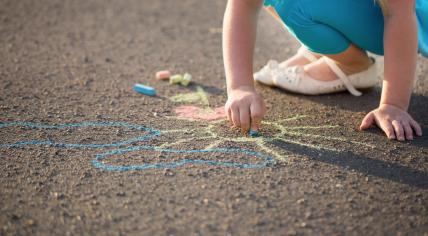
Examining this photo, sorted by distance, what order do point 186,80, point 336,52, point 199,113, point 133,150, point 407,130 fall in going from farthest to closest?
point 186,80
point 336,52
point 199,113
point 407,130
point 133,150

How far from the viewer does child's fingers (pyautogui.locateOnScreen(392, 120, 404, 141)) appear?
1.94 m

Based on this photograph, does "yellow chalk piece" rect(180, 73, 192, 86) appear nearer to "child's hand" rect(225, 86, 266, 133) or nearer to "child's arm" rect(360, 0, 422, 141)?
"child's hand" rect(225, 86, 266, 133)

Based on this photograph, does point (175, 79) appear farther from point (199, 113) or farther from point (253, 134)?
point (253, 134)

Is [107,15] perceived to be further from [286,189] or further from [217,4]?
[286,189]

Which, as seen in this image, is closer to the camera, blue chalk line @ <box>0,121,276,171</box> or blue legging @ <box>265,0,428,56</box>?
blue chalk line @ <box>0,121,276,171</box>

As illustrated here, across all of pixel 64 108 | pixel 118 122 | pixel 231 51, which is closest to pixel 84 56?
pixel 64 108

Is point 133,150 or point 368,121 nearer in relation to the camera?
point 133,150

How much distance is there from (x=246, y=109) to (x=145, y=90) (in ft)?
2.29

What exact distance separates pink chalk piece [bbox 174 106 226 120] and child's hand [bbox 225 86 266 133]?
0.25 m

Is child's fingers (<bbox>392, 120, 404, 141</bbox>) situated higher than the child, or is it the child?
the child

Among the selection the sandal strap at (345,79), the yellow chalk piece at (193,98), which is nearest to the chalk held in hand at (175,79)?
the yellow chalk piece at (193,98)

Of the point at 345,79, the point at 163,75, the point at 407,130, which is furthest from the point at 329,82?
the point at 163,75

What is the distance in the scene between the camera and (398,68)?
6.46 feet

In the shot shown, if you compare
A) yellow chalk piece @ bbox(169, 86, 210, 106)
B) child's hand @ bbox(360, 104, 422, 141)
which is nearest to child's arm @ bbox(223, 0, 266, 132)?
yellow chalk piece @ bbox(169, 86, 210, 106)
